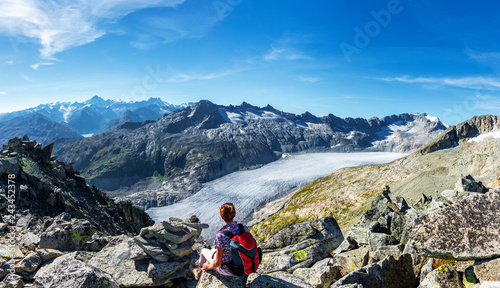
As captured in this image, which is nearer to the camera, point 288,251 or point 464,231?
point 464,231

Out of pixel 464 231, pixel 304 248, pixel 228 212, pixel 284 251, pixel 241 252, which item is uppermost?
pixel 228 212

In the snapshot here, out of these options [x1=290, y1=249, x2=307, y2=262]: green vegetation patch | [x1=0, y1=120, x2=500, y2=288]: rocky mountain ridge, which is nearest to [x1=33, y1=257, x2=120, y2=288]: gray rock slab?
[x1=0, y1=120, x2=500, y2=288]: rocky mountain ridge

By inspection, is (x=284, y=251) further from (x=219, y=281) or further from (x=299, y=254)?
(x=219, y=281)

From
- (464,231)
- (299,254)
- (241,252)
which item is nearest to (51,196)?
(299,254)

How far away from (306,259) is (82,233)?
13.6 metres

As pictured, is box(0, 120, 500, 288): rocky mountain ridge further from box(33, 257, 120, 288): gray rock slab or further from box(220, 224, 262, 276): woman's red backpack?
box(220, 224, 262, 276): woman's red backpack

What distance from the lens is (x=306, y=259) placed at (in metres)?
14.0

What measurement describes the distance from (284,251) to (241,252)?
7346 millimetres

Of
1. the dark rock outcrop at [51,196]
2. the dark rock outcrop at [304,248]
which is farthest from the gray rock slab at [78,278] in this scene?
the dark rock outcrop at [51,196]

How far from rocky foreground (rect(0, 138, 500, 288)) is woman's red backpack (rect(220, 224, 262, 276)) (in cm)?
59

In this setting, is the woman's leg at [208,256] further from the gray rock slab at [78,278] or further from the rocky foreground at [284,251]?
the gray rock slab at [78,278]

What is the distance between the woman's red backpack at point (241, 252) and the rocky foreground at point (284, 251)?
23.4 inches

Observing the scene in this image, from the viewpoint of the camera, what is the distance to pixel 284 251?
585 inches

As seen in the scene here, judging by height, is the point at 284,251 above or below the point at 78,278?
below
